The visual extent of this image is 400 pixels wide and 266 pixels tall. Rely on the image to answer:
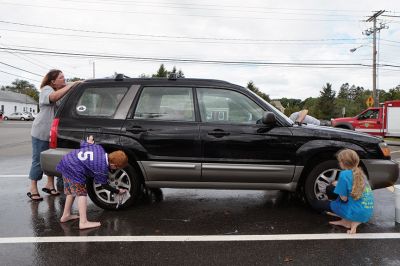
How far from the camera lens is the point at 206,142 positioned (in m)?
4.99

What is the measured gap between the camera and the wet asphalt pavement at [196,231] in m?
3.65

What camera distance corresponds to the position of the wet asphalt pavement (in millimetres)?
3646

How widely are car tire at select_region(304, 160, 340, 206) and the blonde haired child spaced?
0.49 meters

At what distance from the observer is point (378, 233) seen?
4387 mm

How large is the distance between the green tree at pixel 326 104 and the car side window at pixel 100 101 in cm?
6387

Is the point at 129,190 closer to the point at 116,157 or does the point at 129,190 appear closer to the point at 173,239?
the point at 116,157

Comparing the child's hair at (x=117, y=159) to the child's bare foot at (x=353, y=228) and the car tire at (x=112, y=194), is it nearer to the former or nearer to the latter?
the car tire at (x=112, y=194)

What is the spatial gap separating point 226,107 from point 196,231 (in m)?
1.67

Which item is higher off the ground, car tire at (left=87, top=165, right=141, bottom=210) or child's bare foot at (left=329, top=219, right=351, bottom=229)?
car tire at (left=87, top=165, right=141, bottom=210)

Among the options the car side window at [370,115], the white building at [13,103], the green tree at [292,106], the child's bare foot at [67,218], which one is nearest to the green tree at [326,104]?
the green tree at [292,106]

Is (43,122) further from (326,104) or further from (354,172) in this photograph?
(326,104)

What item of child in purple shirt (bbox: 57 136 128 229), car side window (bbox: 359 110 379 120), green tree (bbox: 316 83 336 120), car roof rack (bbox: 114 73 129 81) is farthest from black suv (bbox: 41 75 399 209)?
green tree (bbox: 316 83 336 120)

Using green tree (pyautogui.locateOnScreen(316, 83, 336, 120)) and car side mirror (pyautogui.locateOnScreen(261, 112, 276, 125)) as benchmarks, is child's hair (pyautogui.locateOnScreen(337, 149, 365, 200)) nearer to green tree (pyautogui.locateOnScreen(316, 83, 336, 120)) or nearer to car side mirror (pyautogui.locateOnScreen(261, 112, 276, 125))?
car side mirror (pyautogui.locateOnScreen(261, 112, 276, 125))

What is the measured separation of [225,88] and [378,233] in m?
2.54
